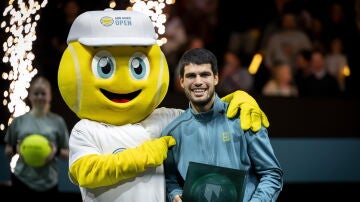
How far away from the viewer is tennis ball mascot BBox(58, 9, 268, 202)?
4.59m

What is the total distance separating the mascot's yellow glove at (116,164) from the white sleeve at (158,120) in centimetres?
21

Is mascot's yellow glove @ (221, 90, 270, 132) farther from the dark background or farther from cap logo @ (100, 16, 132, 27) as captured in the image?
the dark background

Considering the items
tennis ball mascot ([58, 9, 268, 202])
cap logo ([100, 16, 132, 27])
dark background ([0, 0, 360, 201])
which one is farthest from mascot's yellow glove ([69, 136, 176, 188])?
dark background ([0, 0, 360, 201])

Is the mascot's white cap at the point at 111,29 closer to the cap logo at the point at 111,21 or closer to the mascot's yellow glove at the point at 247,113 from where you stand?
the cap logo at the point at 111,21

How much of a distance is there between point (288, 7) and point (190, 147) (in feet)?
16.0

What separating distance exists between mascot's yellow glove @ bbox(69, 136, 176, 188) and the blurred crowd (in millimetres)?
3297

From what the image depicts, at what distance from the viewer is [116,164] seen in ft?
14.6

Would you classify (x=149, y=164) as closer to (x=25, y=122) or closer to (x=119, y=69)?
(x=119, y=69)

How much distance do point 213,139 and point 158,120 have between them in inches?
17.5

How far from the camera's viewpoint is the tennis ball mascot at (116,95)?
15.1 ft

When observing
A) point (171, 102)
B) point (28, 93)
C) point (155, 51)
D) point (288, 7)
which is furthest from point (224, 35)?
point (155, 51)

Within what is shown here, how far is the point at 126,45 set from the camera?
4.64 meters

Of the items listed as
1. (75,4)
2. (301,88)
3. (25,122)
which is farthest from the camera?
(301,88)

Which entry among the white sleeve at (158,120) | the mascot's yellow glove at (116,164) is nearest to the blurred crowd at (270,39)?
the white sleeve at (158,120)
